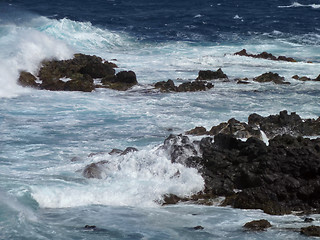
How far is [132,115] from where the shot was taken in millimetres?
21203

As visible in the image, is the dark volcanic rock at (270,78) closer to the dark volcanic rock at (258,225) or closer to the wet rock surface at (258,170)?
the wet rock surface at (258,170)

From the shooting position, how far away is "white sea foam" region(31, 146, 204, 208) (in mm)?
12266

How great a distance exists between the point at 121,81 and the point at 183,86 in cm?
305

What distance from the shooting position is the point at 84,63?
29.7m

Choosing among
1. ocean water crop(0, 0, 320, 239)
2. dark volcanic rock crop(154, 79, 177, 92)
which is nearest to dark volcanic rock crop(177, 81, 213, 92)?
→ dark volcanic rock crop(154, 79, 177, 92)

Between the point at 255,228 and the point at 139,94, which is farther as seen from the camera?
the point at 139,94

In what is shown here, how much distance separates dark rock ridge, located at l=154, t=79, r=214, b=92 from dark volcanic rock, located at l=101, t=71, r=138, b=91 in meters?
1.28

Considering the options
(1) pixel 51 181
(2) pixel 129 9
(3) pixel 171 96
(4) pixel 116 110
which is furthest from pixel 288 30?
(1) pixel 51 181

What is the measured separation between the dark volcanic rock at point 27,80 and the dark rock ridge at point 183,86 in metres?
5.59

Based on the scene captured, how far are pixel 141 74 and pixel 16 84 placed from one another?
6722mm

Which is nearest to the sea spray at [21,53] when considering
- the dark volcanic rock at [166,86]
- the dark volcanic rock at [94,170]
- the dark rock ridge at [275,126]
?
the dark volcanic rock at [166,86]

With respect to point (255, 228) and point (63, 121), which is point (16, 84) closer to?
point (63, 121)

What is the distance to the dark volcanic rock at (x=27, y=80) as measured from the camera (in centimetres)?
2620

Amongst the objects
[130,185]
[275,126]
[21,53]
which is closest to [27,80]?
[21,53]
